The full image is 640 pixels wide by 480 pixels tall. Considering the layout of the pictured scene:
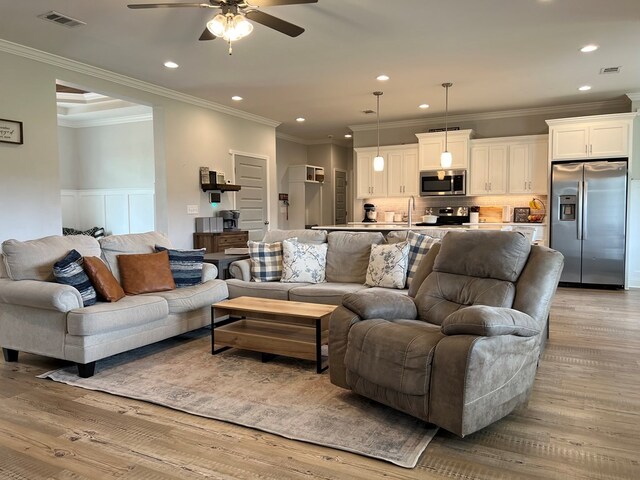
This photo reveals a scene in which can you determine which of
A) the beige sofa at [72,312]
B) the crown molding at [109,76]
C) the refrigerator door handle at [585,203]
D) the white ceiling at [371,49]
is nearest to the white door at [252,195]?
the crown molding at [109,76]

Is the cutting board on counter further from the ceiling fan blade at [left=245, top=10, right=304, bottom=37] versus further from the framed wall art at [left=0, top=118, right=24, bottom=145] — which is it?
the framed wall art at [left=0, top=118, right=24, bottom=145]

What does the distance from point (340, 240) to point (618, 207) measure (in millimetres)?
4403

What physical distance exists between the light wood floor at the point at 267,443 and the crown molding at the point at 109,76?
331cm

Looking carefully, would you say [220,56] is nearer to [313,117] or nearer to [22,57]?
[22,57]

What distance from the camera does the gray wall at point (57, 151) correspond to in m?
4.61

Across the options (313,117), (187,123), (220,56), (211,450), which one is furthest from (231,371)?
(313,117)

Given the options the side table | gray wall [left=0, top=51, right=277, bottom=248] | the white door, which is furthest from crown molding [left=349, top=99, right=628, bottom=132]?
the side table

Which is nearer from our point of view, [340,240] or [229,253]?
[340,240]

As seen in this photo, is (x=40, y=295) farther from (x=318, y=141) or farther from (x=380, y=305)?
(x=318, y=141)

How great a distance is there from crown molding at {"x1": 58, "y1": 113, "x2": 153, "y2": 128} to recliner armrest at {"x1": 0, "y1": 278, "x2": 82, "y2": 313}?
5.45 m

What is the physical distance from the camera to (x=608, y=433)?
237 cm

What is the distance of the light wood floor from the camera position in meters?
2.05

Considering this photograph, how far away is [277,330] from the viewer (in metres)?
3.66

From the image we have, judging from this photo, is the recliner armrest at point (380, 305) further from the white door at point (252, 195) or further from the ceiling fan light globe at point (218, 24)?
the white door at point (252, 195)
